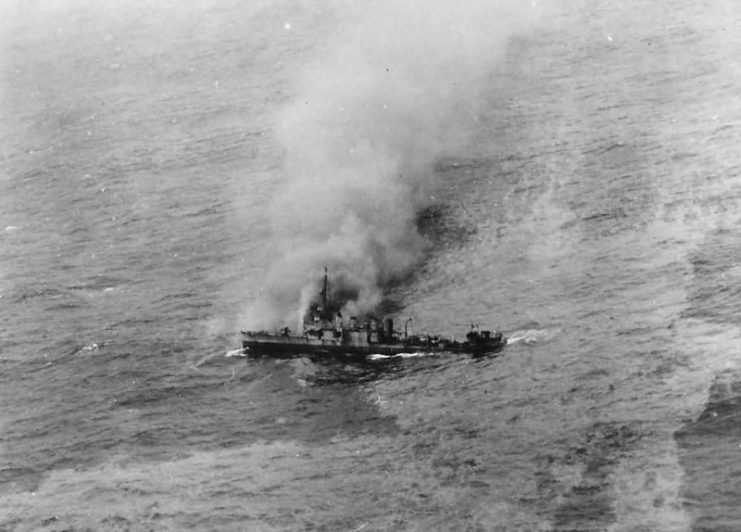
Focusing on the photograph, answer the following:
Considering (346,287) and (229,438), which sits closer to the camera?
(229,438)

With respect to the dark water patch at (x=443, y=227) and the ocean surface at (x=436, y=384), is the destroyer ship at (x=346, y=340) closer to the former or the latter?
the ocean surface at (x=436, y=384)

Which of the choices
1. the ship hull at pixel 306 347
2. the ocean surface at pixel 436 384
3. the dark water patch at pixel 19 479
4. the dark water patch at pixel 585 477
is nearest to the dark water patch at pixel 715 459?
the ocean surface at pixel 436 384

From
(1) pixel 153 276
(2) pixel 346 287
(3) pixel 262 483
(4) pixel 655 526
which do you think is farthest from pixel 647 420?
(1) pixel 153 276

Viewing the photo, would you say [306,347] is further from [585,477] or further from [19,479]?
→ [585,477]

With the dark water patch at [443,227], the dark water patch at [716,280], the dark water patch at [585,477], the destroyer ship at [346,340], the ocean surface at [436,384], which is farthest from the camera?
the dark water patch at [443,227]

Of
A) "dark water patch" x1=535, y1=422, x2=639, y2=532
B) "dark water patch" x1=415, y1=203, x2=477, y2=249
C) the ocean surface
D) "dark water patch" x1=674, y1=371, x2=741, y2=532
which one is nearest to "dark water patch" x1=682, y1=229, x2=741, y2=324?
the ocean surface

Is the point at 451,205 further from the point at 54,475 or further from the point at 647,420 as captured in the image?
the point at 54,475
